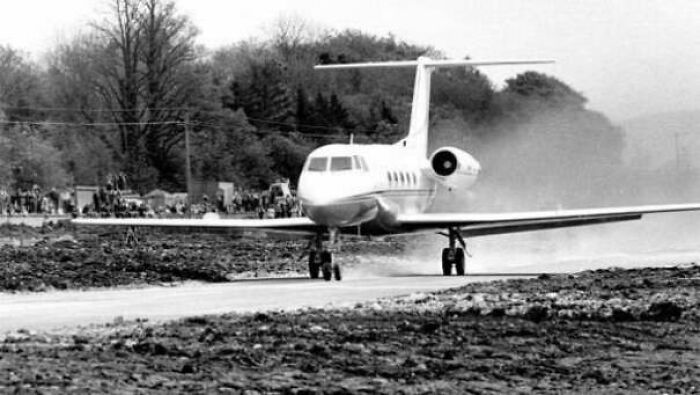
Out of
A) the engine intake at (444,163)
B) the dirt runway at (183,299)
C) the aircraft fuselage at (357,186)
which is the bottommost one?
the dirt runway at (183,299)

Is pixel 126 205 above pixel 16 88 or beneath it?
beneath

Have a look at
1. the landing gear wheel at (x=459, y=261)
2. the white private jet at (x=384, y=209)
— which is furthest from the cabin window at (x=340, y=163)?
the landing gear wheel at (x=459, y=261)

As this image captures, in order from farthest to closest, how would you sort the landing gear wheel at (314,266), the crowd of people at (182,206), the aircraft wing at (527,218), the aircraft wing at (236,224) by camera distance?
the crowd of people at (182,206), the aircraft wing at (527,218), the aircraft wing at (236,224), the landing gear wheel at (314,266)

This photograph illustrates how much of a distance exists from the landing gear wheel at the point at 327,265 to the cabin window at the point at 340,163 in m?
2.32

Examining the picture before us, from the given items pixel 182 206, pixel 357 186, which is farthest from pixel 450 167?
pixel 182 206

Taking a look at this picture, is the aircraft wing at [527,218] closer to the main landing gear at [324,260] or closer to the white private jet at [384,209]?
the white private jet at [384,209]

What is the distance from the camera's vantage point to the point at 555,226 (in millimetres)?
41812

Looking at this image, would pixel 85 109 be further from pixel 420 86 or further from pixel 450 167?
pixel 450 167

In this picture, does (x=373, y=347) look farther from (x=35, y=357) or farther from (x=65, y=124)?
(x=65, y=124)

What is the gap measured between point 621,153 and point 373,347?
57.3 metres

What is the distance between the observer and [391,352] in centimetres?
1603

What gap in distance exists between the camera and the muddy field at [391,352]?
13.6 metres

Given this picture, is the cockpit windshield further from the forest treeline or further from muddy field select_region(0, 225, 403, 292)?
the forest treeline

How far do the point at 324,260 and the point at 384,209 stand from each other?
4.11 meters
